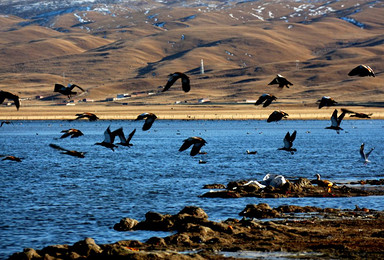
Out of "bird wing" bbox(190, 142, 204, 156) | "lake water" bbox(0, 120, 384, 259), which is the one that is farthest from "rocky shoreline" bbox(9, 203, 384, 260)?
"bird wing" bbox(190, 142, 204, 156)

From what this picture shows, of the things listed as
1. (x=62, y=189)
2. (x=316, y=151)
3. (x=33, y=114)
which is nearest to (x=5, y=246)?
(x=62, y=189)

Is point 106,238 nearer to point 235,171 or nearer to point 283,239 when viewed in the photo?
point 283,239

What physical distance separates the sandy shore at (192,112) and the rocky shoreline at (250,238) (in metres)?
118

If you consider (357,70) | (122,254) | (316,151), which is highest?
(357,70)

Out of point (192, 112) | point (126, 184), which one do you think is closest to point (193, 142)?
point (126, 184)

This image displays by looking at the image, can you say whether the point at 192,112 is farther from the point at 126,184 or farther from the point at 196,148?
the point at 196,148

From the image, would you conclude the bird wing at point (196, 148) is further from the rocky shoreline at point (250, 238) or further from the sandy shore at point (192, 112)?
the sandy shore at point (192, 112)

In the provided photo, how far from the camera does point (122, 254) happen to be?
17.8m

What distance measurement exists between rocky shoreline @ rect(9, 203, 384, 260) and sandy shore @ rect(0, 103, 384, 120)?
118240mm

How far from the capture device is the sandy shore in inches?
5969

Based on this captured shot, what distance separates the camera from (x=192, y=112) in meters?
167

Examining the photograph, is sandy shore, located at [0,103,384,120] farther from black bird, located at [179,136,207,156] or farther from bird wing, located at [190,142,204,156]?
black bird, located at [179,136,207,156]

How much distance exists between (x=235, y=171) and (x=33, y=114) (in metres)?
129

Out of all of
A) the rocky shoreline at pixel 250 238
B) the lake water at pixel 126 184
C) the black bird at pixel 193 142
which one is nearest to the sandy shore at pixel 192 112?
the lake water at pixel 126 184
